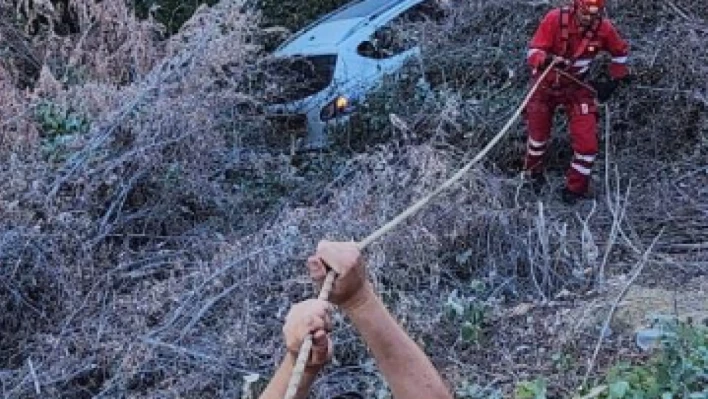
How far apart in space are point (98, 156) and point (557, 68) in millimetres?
3054

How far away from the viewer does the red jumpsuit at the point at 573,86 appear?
24.1 feet

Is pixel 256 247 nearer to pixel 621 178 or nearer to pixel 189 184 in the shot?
pixel 189 184

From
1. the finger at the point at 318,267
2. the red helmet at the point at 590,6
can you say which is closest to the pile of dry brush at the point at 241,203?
the red helmet at the point at 590,6

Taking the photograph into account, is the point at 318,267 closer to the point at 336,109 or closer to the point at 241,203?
the point at 241,203

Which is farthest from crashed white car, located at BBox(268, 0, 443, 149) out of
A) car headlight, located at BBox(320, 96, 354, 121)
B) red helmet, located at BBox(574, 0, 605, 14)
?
red helmet, located at BBox(574, 0, 605, 14)

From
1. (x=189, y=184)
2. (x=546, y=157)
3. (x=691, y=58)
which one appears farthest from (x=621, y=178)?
(x=189, y=184)

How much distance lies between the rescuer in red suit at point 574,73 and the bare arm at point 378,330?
191 inches

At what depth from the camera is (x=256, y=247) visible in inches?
227

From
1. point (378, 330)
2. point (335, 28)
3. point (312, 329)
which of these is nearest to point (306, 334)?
point (312, 329)

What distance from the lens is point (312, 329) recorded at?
8.04 feet

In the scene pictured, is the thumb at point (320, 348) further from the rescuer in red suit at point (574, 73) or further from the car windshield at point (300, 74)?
the car windshield at point (300, 74)

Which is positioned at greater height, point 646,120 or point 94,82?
point 94,82

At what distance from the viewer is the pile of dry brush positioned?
17.4 ft

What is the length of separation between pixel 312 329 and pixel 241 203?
15.2 ft
